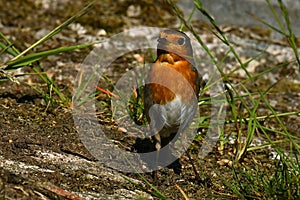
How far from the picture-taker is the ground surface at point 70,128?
2.45 meters

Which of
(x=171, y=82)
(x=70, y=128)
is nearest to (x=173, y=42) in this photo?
(x=171, y=82)

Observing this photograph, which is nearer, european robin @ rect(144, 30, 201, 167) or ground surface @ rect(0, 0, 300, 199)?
ground surface @ rect(0, 0, 300, 199)

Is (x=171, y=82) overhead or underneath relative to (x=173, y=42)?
underneath

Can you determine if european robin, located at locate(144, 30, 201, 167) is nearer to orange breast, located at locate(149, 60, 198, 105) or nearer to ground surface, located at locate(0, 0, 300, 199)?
orange breast, located at locate(149, 60, 198, 105)

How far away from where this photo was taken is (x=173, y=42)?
3.04 meters

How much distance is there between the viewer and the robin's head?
3.02 m

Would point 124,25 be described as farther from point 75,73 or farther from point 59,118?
point 59,118

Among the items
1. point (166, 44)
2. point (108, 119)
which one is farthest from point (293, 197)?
point (108, 119)

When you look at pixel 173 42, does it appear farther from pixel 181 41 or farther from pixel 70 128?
pixel 70 128

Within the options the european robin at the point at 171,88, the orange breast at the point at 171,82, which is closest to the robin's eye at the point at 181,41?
the european robin at the point at 171,88

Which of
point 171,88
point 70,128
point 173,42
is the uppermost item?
point 173,42

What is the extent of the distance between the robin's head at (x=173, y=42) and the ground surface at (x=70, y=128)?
56 cm

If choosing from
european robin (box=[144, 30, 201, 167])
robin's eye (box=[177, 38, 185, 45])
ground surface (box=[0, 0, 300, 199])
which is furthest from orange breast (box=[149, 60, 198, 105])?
ground surface (box=[0, 0, 300, 199])

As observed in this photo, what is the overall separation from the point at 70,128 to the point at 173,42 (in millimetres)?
733
